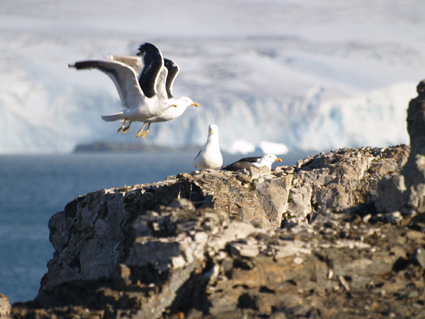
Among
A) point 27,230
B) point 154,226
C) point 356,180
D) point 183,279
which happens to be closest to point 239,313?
point 183,279

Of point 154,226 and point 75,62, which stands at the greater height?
point 75,62

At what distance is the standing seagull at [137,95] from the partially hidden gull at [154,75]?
0.03 m

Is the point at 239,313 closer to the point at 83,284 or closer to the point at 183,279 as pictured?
the point at 183,279

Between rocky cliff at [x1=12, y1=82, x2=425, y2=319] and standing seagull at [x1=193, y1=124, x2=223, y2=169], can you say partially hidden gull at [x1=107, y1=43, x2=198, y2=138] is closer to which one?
standing seagull at [x1=193, y1=124, x2=223, y2=169]

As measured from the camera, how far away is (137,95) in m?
14.3

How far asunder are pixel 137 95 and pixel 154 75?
0.79 m

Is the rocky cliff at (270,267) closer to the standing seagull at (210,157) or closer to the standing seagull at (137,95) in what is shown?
the standing seagull at (210,157)

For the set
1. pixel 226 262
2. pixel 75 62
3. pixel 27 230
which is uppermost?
pixel 75 62

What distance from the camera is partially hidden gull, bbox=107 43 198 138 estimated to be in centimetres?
1436

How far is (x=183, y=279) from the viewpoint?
18.4 ft

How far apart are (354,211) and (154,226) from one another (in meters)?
2.80

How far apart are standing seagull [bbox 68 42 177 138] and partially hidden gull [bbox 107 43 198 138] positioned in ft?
0.11

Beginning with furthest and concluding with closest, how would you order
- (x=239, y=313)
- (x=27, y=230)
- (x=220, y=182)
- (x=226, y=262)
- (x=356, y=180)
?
1. (x=27, y=230)
2. (x=356, y=180)
3. (x=220, y=182)
4. (x=226, y=262)
5. (x=239, y=313)

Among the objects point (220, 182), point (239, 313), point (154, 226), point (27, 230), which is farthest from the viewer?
point (27, 230)
